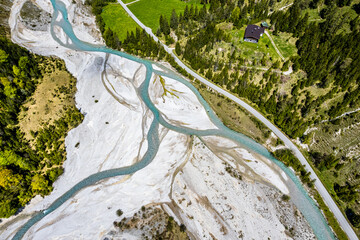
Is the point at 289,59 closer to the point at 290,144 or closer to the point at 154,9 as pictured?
the point at 290,144

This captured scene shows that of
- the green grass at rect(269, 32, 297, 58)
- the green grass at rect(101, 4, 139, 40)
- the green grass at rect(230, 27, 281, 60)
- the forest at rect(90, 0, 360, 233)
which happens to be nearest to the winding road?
the forest at rect(90, 0, 360, 233)

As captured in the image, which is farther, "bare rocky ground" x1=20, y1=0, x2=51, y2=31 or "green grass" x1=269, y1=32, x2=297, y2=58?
"bare rocky ground" x1=20, y1=0, x2=51, y2=31

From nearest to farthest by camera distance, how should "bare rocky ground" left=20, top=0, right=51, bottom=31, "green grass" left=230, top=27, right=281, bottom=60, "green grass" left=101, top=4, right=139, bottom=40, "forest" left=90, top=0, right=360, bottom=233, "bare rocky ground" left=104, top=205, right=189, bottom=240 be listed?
1. "bare rocky ground" left=104, top=205, right=189, bottom=240
2. "forest" left=90, top=0, right=360, bottom=233
3. "green grass" left=230, top=27, right=281, bottom=60
4. "bare rocky ground" left=20, top=0, right=51, bottom=31
5. "green grass" left=101, top=4, right=139, bottom=40

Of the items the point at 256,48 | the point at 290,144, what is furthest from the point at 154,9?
the point at 290,144

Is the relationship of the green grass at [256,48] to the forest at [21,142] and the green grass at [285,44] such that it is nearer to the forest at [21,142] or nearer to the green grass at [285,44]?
the green grass at [285,44]

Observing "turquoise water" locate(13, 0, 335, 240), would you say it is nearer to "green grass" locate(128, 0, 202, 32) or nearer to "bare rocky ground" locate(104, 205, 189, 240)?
"bare rocky ground" locate(104, 205, 189, 240)

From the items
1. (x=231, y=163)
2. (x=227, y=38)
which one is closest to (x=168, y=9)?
(x=227, y=38)

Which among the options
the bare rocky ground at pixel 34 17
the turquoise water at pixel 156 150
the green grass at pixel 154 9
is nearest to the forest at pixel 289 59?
the turquoise water at pixel 156 150

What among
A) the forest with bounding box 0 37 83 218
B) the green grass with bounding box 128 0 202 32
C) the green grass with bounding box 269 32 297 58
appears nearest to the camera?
the forest with bounding box 0 37 83 218
